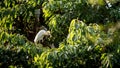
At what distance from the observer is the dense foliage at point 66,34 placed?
335 centimetres

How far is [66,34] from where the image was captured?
12.8 feet

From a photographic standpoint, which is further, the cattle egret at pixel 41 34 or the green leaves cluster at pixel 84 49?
the cattle egret at pixel 41 34

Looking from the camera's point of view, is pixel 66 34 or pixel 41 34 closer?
pixel 66 34

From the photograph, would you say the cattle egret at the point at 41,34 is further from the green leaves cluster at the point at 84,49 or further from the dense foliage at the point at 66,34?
the green leaves cluster at the point at 84,49

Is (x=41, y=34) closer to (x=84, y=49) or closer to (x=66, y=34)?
(x=66, y=34)

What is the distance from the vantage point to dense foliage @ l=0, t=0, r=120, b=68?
11.0 feet

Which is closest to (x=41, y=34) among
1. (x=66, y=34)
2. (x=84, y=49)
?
(x=66, y=34)

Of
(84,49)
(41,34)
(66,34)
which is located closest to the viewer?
(84,49)

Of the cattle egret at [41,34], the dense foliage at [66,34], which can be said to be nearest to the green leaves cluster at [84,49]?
the dense foliage at [66,34]

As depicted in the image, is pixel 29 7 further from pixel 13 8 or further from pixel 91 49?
pixel 91 49

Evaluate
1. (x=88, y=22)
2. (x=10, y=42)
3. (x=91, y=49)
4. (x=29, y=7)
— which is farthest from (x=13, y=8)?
(x=91, y=49)

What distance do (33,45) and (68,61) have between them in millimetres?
444

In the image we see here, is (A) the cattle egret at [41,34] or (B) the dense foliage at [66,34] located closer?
(B) the dense foliage at [66,34]

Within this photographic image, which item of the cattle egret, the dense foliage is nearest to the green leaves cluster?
the dense foliage
